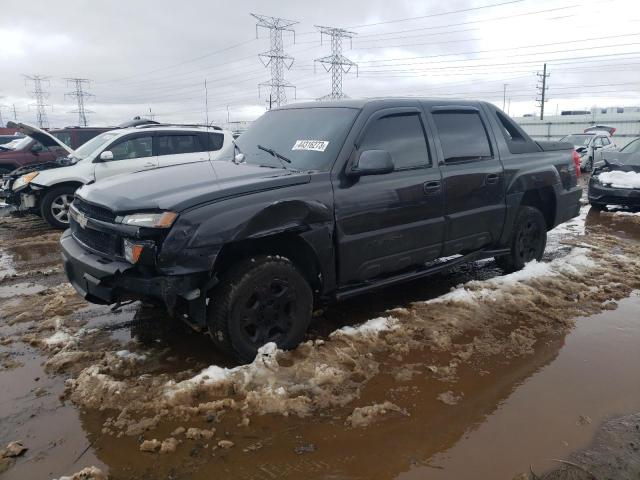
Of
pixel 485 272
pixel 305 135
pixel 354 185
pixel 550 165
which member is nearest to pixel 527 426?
pixel 354 185

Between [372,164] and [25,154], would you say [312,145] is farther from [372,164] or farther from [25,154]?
[25,154]

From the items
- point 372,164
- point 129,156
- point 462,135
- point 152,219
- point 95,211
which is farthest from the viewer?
point 129,156

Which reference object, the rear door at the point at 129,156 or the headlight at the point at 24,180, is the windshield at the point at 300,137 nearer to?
the rear door at the point at 129,156

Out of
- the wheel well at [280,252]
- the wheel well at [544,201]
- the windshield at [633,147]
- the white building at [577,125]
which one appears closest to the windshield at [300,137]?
the wheel well at [280,252]

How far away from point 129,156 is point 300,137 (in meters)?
5.54

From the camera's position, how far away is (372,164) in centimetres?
361

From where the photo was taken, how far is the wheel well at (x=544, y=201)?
546cm

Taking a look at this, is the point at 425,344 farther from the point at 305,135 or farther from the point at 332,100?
the point at 332,100

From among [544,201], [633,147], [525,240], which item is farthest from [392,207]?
[633,147]

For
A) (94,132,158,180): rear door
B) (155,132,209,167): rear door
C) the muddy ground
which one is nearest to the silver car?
(155,132,209,167): rear door

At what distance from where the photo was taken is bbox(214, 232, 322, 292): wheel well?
10.8ft

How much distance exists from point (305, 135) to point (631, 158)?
8.77 metres

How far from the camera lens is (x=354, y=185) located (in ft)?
12.3

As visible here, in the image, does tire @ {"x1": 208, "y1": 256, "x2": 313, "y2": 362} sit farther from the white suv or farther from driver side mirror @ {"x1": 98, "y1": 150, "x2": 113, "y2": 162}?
driver side mirror @ {"x1": 98, "y1": 150, "x2": 113, "y2": 162}
